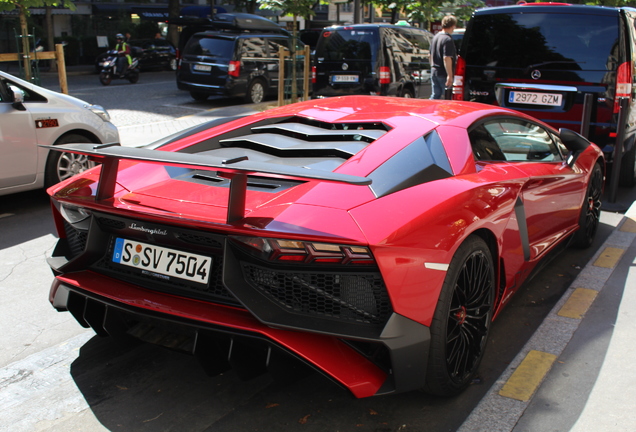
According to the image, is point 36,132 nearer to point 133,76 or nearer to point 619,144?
point 619,144

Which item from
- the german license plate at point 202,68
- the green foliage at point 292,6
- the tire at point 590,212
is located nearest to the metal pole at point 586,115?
the tire at point 590,212

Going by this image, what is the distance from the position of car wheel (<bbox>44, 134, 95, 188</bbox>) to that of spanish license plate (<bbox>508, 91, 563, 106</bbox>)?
4.68 metres

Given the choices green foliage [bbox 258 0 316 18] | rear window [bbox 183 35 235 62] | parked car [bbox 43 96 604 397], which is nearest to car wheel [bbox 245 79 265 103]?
rear window [bbox 183 35 235 62]

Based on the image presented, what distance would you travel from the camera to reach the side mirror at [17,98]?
19.9ft

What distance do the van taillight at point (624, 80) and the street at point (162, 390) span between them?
3.25 meters

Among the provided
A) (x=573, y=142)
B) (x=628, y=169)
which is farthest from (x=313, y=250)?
(x=628, y=169)

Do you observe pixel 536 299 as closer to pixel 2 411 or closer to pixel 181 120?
pixel 2 411

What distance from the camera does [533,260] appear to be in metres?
3.97

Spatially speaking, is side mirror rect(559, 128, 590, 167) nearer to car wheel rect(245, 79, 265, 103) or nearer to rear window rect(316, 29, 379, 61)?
rear window rect(316, 29, 379, 61)

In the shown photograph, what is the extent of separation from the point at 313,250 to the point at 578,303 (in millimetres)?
2556

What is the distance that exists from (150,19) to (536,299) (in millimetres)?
39439

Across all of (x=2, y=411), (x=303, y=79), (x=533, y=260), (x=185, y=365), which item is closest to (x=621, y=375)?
(x=533, y=260)

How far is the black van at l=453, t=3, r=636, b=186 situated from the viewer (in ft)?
21.9

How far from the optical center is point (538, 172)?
3984 mm
